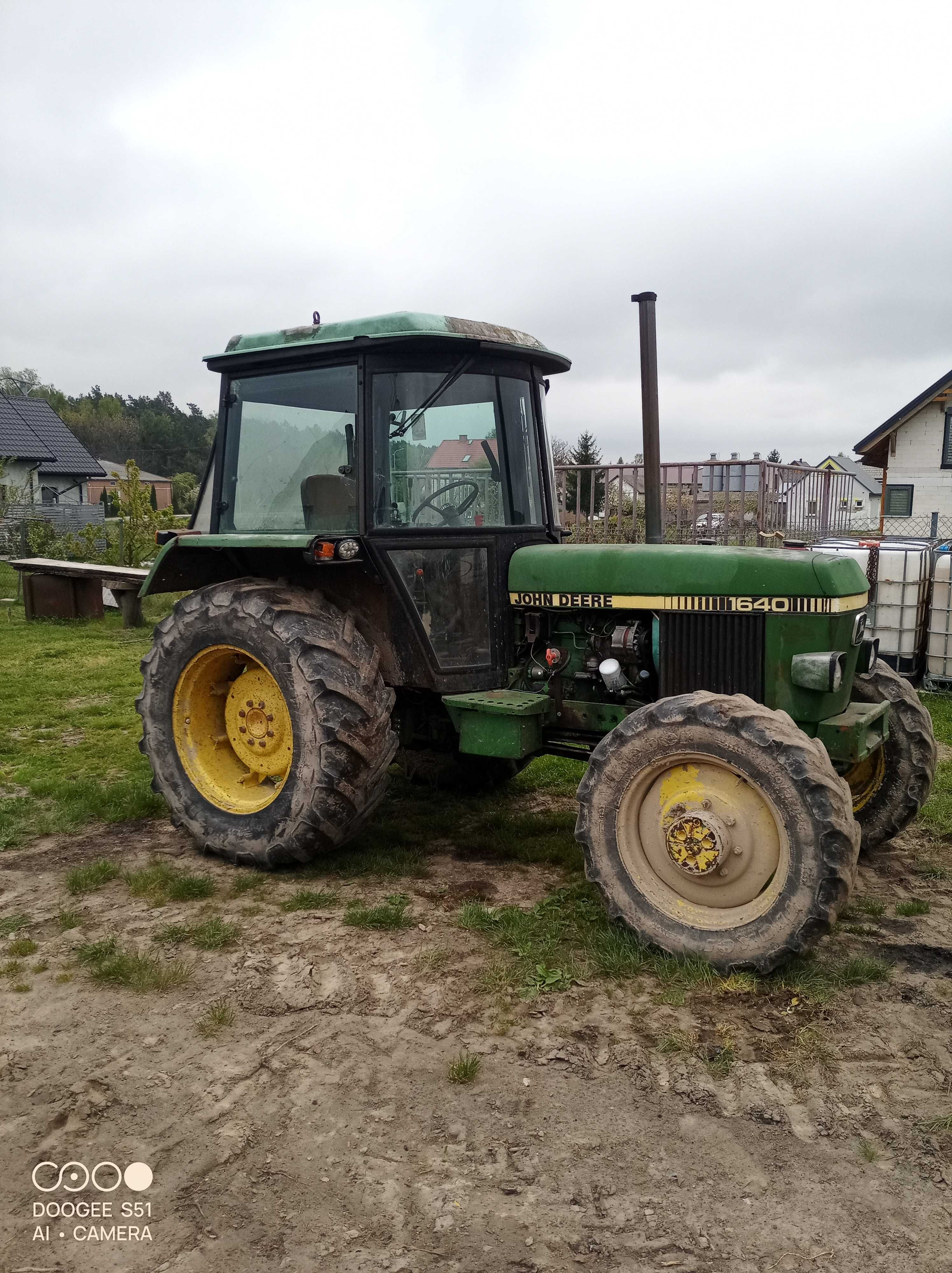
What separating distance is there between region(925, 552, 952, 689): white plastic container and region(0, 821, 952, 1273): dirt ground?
5866mm

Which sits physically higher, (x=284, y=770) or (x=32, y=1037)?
(x=284, y=770)

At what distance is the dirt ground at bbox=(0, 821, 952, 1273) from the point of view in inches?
93.4

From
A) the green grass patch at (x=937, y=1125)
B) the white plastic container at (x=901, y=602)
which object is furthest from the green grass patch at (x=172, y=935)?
the white plastic container at (x=901, y=602)

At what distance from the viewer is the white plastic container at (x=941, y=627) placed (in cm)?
Result: 913

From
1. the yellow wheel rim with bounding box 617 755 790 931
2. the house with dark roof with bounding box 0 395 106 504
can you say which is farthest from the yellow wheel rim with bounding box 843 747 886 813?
the house with dark roof with bounding box 0 395 106 504

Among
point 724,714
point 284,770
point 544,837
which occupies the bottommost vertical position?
point 544,837

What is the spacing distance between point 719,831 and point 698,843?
3.6 inches

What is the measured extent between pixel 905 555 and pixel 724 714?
667 cm

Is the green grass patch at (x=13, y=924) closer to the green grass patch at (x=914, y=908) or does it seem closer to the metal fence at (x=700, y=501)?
the green grass patch at (x=914, y=908)

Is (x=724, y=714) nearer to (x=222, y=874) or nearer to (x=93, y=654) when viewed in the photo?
(x=222, y=874)

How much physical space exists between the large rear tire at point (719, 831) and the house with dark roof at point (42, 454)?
3137 centimetres

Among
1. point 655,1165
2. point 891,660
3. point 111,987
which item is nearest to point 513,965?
point 655,1165

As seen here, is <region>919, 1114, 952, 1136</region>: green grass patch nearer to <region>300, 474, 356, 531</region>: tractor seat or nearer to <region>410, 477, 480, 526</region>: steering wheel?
<region>410, 477, 480, 526</region>: steering wheel

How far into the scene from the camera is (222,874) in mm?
4703
